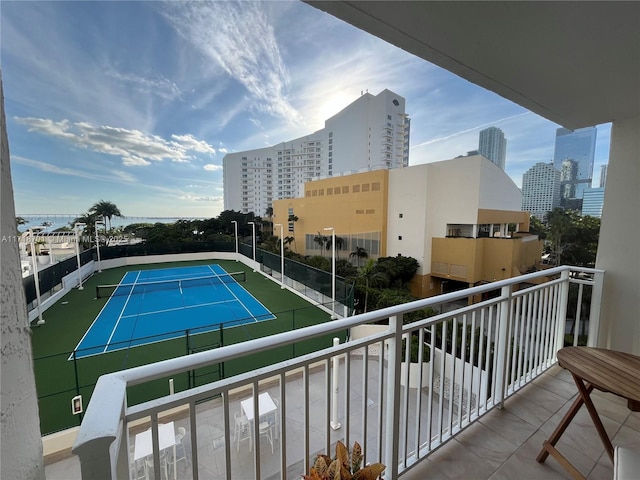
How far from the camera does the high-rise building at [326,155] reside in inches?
1629

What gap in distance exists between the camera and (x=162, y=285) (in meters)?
15.9

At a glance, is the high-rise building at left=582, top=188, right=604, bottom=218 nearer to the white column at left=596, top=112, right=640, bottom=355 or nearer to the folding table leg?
the white column at left=596, top=112, right=640, bottom=355

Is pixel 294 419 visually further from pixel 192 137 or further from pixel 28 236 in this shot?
pixel 192 137

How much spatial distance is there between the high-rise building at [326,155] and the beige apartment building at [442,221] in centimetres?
1901

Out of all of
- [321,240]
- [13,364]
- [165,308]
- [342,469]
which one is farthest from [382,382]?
[321,240]

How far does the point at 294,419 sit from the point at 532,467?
4.41 meters

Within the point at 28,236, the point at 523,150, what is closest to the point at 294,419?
the point at 28,236

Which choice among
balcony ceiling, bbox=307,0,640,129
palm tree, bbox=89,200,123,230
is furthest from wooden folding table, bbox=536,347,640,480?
palm tree, bbox=89,200,123,230

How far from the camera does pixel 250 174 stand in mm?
57250

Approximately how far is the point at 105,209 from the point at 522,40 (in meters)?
37.1

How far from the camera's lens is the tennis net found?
47.2 ft

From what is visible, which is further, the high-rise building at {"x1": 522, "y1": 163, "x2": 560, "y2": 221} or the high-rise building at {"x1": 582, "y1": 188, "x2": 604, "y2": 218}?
the high-rise building at {"x1": 522, "y1": 163, "x2": 560, "y2": 221}

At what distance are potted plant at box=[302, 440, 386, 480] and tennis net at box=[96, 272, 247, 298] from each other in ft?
53.7

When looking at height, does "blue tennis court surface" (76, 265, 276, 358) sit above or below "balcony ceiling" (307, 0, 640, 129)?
below
